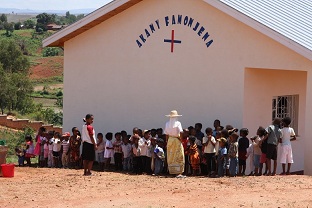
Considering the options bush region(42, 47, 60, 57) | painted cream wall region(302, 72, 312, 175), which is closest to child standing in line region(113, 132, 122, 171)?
painted cream wall region(302, 72, 312, 175)

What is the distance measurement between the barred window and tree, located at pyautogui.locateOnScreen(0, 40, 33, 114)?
23352mm

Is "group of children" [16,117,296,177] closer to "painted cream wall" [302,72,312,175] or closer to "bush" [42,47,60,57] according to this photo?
"painted cream wall" [302,72,312,175]

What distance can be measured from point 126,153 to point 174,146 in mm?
1947

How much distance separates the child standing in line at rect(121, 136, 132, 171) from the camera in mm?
15570

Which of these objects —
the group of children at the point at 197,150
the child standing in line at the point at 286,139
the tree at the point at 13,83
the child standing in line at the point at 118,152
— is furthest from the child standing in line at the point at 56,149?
the tree at the point at 13,83

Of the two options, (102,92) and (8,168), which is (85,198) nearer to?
(8,168)

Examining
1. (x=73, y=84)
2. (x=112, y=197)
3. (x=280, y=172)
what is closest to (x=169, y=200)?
(x=112, y=197)

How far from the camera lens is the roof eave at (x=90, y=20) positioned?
655 inches

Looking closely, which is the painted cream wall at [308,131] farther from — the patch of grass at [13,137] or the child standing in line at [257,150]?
the patch of grass at [13,137]

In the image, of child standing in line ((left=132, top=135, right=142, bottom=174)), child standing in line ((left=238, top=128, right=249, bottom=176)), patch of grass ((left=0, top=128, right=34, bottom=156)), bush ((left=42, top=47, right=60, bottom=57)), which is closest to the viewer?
child standing in line ((left=238, top=128, right=249, bottom=176))

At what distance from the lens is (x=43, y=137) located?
54.2 ft

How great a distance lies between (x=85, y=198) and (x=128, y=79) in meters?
6.16

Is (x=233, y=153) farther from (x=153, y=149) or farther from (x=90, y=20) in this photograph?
(x=90, y=20)

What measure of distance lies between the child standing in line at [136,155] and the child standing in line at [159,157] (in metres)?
0.53
